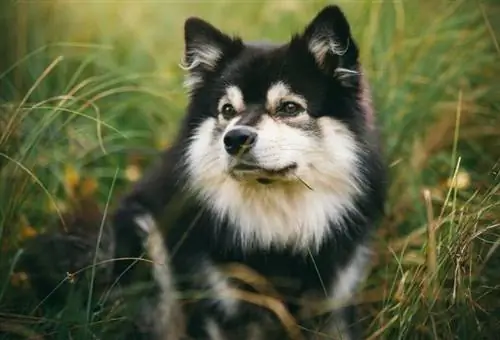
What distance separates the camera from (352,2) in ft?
8.75

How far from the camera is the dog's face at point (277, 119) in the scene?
2.41 meters

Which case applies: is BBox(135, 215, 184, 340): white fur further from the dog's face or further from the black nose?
the black nose

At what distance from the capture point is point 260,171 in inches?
95.3

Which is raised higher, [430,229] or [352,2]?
[352,2]

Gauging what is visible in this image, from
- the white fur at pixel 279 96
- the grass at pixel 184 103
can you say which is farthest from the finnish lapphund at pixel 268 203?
the grass at pixel 184 103

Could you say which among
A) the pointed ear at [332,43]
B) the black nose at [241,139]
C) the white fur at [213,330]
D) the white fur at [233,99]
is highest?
the pointed ear at [332,43]

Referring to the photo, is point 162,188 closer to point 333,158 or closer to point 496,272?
point 333,158

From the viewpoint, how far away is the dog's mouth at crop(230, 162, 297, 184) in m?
2.41

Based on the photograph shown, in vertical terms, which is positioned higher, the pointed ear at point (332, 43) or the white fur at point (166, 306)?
the pointed ear at point (332, 43)

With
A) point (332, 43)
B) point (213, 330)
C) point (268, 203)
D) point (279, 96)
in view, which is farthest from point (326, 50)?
point (213, 330)

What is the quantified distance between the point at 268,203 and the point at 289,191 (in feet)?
0.20

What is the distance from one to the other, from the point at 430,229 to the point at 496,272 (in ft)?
0.56

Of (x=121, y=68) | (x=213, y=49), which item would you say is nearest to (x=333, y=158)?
(x=213, y=49)

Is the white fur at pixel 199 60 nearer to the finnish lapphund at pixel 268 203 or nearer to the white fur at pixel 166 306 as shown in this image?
the finnish lapphund at pixel 268 203
